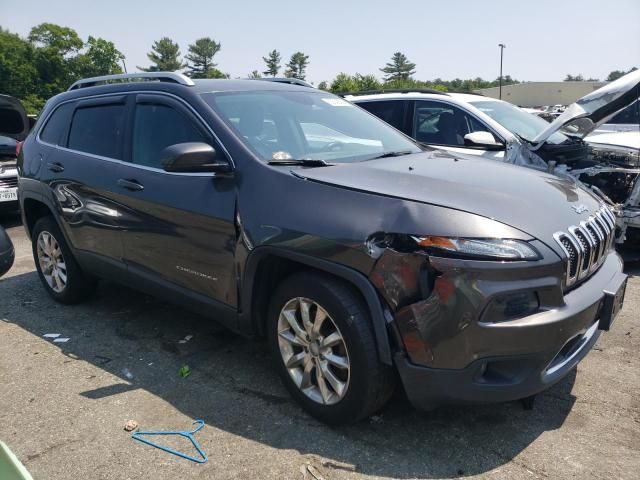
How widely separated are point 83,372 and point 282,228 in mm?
1788

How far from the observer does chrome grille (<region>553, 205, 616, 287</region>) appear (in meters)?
2.56

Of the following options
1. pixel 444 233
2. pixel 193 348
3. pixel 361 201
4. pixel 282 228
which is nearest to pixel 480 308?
pixel 444 233

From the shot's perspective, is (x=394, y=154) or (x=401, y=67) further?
(x=401, y=67)

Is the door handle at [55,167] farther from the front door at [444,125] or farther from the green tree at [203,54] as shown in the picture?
the green tree at [203,54]

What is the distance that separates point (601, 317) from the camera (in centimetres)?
280

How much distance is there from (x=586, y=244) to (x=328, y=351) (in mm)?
1366

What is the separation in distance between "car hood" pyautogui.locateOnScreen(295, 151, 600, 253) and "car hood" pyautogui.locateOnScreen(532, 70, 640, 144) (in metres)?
2.27

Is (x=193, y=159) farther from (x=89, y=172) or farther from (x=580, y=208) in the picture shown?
(x=580, y=208)

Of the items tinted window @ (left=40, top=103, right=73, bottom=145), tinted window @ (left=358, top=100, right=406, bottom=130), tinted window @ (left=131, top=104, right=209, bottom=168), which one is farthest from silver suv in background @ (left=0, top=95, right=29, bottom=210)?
tinted window @ (left=358, top=100, right=406, bottom=130)

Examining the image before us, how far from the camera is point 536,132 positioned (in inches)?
261

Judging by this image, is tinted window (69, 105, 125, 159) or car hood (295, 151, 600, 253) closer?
car hood (295, 151, 600, 253)

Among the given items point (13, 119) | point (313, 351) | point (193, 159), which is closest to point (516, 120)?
point (193, 159)

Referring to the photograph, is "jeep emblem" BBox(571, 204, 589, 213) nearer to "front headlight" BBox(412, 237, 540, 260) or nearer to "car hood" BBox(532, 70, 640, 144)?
"front headlight" BBox(412, 237, 540, 260)

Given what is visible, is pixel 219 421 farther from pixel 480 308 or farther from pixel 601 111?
pixel 601 111
